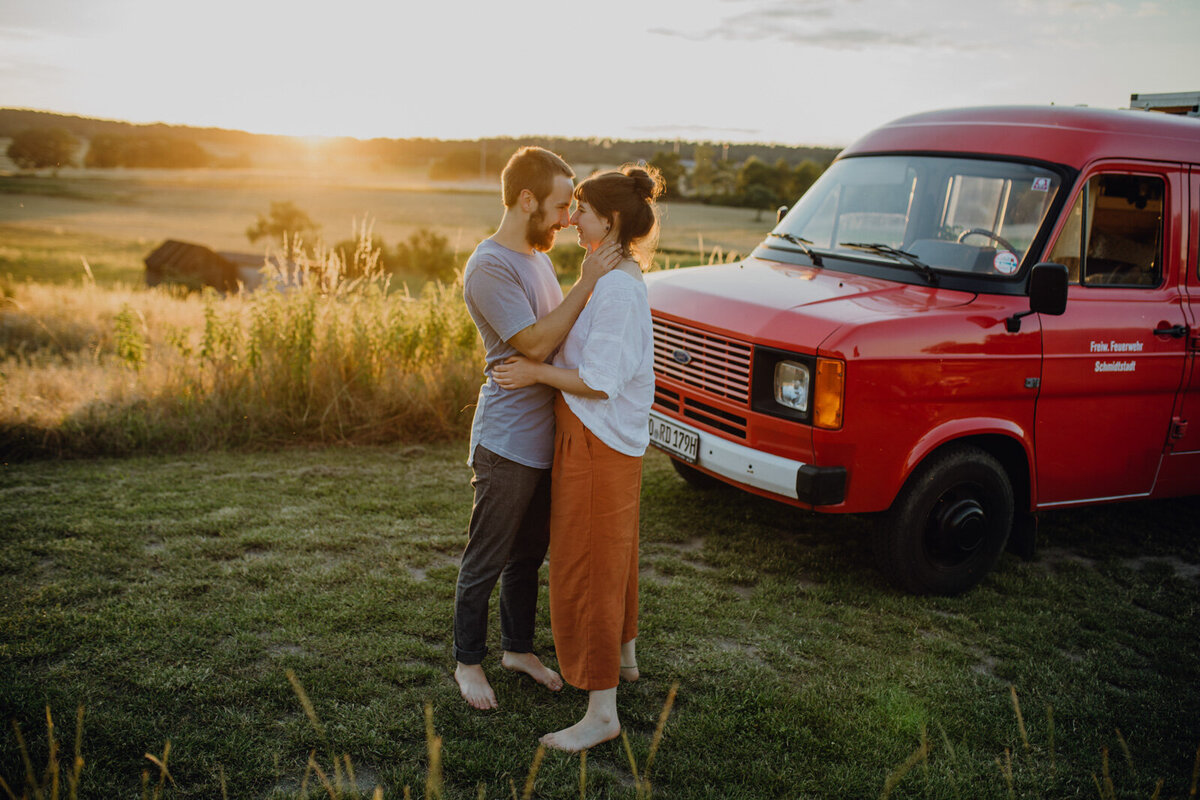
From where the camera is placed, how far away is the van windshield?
4.49 metres

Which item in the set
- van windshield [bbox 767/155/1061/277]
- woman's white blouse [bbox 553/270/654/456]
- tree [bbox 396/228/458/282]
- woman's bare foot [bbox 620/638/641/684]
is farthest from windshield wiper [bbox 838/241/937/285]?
tree [bbox 396/228/458/282]

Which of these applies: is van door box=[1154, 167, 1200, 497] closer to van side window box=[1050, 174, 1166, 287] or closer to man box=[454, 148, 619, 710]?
van side window box=[1050, 174, 1166, 287]

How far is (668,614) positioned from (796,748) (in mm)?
1112

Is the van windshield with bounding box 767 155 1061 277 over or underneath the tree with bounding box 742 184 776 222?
underneath

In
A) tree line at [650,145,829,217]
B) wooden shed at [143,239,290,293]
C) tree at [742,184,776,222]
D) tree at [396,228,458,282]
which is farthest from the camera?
tree at [742,184,776,222]

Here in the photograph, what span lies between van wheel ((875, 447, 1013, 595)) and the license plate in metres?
1.07

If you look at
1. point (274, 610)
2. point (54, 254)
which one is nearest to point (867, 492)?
point (274, 610)

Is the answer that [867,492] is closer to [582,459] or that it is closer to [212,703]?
[582,459]

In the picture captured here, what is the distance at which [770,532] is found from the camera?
5.29 m

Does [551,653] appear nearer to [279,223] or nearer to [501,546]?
[501,546]

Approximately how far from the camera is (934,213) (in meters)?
4.74

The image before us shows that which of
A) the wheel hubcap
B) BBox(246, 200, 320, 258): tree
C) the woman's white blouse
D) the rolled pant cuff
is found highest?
BBox(246, 200, 320, 258): tree

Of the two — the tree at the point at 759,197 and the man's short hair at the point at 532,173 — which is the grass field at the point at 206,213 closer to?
the tree at the point at 759,197

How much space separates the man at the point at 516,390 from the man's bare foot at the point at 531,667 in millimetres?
231
